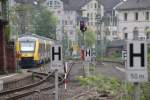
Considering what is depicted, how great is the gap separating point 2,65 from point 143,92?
23008 mm

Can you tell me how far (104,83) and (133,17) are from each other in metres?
97.2

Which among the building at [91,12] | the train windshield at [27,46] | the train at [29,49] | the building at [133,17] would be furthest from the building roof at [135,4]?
the train windshield at [27,46]

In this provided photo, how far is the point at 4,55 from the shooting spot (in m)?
41.2

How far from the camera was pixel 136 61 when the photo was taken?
11.4 m

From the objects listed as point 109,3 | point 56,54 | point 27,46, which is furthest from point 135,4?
point 56,54

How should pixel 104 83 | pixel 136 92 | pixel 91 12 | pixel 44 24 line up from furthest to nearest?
1. pixel 91 12
2. pixel 44 24
3. pixel 104 83
4. pixel 136 92

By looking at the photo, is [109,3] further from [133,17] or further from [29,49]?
[29,49]

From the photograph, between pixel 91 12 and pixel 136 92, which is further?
pixel 91 12

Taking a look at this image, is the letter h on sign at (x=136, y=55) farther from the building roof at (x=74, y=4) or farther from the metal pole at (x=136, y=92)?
the building roof at (x=74, y=4)

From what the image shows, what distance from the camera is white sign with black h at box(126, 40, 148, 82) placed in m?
11.4

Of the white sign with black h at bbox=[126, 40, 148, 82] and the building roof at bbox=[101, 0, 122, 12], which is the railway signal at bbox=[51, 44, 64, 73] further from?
the building roof at bbox=[101, 0, 122, 12]

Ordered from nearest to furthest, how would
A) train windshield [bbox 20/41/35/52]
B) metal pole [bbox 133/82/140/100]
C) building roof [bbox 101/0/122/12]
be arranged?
metal pole [bbox 133/82/140/100], train windshield [bbox 20/41/35/52], building roof [bbox 101/0/122/12]

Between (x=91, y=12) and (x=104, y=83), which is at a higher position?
(x=91, y=12)

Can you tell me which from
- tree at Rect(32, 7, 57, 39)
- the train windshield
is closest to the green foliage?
the train windshield
